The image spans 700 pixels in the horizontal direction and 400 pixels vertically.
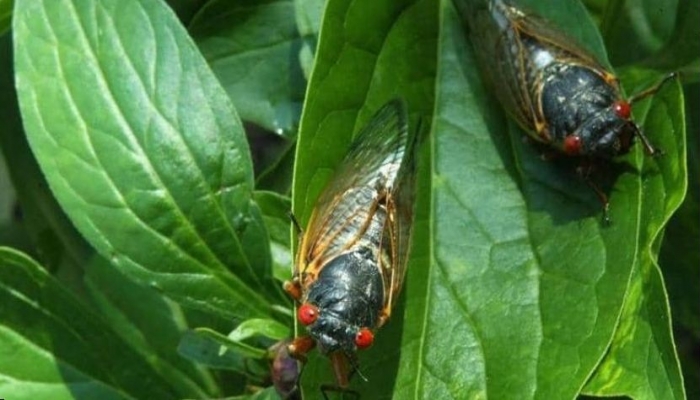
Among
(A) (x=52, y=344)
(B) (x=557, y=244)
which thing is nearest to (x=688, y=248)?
(B) (x=557, y=244)

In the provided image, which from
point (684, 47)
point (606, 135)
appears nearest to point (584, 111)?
point (606, 135)

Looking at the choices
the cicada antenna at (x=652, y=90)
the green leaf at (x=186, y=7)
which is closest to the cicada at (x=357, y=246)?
the cicada antenna at (x=652, y=90)

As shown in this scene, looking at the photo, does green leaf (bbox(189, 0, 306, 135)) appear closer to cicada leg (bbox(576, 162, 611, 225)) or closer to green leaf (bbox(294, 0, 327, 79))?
green leaf (bbox(294, 0, 327, 79))

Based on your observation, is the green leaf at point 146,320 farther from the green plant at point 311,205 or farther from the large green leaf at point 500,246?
the large green leaf at point 500,246

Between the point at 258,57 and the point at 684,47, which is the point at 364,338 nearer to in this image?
the point at 258,57

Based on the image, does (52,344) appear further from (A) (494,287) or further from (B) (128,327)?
(A) (494,287)

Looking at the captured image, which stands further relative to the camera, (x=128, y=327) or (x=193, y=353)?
(x=128, y=327)

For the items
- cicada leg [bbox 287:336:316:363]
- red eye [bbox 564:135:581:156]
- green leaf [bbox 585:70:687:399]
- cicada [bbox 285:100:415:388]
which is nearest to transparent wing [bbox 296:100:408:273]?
cicada [bbox 285:100:415:388]
